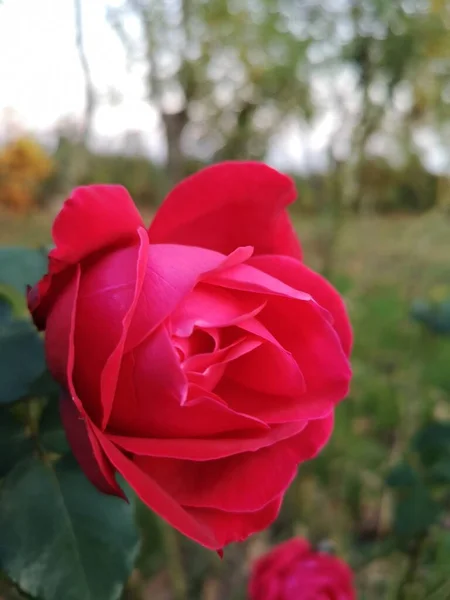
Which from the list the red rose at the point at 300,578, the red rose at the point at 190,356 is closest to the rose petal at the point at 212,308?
the red rose at the point at 190,356

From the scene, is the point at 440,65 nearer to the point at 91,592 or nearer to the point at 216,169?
the point at 216,169

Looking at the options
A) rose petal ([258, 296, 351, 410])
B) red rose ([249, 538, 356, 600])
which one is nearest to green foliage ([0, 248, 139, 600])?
rose petal ([258, 296, 351, 410])

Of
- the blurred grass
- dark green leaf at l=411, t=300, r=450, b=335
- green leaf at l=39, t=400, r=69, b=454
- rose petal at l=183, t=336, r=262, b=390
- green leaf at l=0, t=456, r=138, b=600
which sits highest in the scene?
rose petal at l=183, t=336, r=262, b=390

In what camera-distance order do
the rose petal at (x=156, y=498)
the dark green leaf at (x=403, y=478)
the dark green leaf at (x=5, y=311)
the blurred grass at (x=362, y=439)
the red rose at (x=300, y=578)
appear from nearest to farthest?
1. the rose petal at (x=156, y=498)
2. the dark green leaf at (x=5, y=311)
3. the red rose at (x=300, y=578)
4. the dark green leaf at (x=403, y=478)
5. the blurred grass at (x=362, y=439)

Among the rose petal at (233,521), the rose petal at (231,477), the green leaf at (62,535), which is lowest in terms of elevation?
the green leaf at (62,535)

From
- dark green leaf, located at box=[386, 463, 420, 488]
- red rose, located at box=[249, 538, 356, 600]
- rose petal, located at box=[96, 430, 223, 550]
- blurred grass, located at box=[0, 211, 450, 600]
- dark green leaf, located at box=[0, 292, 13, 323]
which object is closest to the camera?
rose petal, located at box=[96, 430, 223, 550]

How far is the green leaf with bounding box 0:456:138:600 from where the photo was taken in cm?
23

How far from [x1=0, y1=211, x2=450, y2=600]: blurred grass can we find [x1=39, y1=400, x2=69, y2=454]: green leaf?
267 mm

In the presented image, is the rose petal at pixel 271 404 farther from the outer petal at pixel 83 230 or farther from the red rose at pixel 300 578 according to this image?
the red rose at pixel 300 578

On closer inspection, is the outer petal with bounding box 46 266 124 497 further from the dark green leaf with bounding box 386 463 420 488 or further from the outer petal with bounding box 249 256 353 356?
the dark green leaf with bounding box 386 463 420 488

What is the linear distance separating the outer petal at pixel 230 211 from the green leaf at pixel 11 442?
0.11m

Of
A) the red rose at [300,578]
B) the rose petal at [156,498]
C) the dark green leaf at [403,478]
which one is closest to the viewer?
the rose petal at [156,498]

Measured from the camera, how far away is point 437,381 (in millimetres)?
571

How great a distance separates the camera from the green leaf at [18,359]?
26 cm
